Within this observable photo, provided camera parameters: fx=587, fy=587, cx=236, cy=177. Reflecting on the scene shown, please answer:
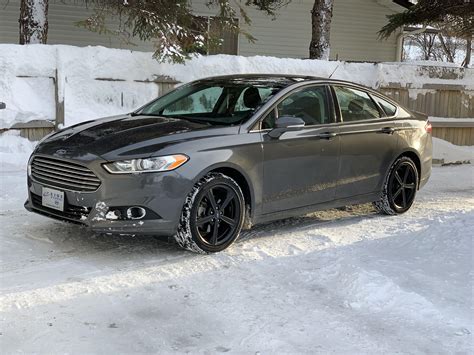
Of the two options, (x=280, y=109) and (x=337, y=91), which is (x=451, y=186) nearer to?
(x=337, y=91)

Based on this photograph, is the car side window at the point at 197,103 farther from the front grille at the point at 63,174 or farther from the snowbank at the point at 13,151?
the snowbank at the point at 13,151

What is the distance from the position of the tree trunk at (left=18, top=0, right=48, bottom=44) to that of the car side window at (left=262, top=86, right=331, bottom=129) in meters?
5.83

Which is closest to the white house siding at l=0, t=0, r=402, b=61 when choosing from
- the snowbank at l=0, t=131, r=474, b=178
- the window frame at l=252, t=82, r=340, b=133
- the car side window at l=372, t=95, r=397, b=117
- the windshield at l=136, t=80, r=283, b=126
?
the snowbank at l=0, t=131, r=474, b=178

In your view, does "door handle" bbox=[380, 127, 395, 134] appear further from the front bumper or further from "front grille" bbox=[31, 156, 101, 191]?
"front grille" bbox=[31, 156, 101, 191]

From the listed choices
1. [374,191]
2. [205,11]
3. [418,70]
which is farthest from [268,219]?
[205,11]

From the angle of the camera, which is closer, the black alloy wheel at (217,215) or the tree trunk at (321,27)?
the black alloy wheel at (217,215)

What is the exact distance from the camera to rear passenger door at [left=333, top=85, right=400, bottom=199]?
600 cm

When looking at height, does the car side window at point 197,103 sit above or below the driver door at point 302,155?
above

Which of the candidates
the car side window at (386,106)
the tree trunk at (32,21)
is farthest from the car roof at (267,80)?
the tree trunk at (32,21)

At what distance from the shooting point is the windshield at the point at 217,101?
5.43 meters

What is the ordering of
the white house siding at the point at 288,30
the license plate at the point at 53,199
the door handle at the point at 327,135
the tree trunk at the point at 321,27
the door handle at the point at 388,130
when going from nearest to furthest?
the license plate at the point at 53,199, the door handle at the point at 327,135, the door handle at the point at 388,130, the tree trunk at the point at 321,27, the white house siding at the point at 288,30

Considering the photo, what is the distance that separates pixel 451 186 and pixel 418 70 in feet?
9.26

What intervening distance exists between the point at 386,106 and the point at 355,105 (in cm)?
59

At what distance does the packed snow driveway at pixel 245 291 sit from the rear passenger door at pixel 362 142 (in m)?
0.53
